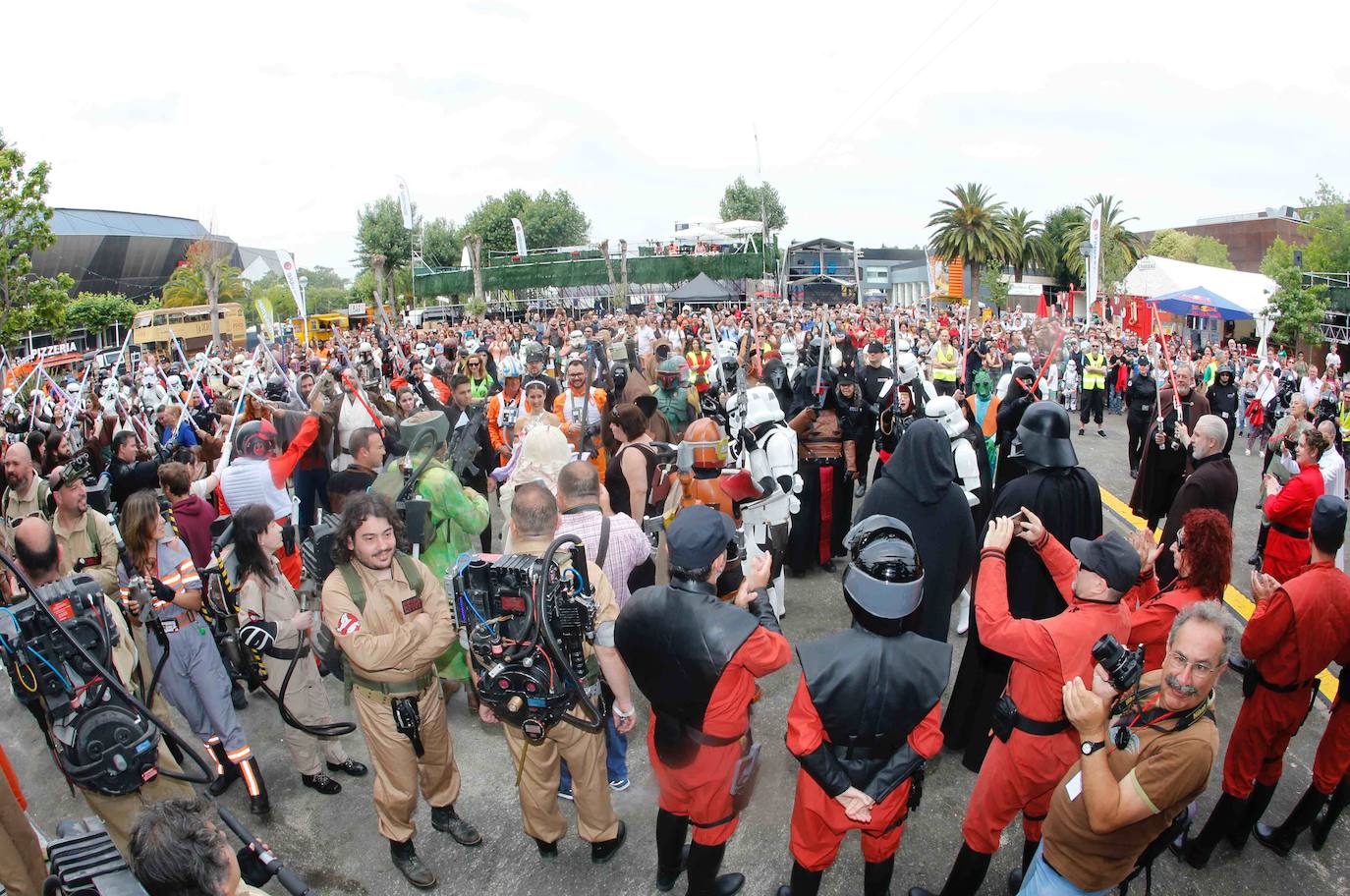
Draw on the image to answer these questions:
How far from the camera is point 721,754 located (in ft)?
9.96

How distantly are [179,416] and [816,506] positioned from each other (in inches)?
254

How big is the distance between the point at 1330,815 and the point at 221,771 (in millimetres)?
5403

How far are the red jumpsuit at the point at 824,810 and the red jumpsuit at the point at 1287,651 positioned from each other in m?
1.64

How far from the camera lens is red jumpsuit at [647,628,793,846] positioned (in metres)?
2.87

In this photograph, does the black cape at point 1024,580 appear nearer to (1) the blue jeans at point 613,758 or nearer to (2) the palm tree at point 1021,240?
(1) the blue jeans at point 613,758

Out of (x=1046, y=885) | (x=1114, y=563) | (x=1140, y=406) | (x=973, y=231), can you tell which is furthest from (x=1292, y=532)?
(x=973, y=231)

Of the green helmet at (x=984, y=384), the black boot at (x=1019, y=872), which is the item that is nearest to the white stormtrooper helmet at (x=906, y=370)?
the green helmet at (x=984, y=384)

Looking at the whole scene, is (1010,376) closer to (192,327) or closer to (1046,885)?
(1046,885)

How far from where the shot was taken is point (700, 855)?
3.22 m

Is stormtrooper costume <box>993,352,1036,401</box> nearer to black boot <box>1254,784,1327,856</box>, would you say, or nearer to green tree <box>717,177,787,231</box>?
black boot <box>1254,784,1327,856</box>

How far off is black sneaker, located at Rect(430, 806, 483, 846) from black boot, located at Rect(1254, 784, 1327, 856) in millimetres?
3687

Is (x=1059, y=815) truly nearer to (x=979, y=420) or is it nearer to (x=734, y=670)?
(x=734, y=670)

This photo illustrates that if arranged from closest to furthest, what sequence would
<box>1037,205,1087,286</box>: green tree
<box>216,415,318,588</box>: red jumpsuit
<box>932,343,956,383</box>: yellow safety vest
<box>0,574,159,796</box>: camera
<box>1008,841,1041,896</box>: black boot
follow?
<box>0,574,159,796</box>: camera, <box>1008,841,1041,896</box>: black boot, <box>216,415,318,588</box>: red jumpsuit, <box>932,343,956,383</box>: yellow safety vest, <box>1037,205,1087,286</box>: green tree

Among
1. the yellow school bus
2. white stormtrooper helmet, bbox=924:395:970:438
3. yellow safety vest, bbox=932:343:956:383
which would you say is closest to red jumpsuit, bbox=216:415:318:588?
white stormtrooper helmet, bbox=924:395:970:438
